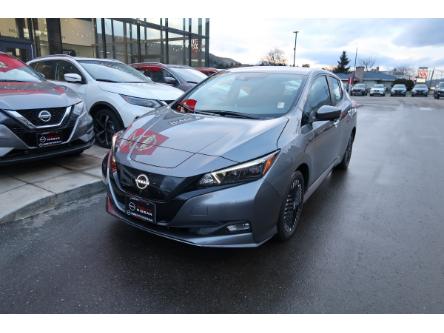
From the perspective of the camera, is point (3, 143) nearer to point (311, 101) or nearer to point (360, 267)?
point (311, 101)

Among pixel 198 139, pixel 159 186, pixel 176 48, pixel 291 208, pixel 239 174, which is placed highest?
pixel 176 48

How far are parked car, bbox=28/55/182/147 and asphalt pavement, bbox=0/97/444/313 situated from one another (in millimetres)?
2068

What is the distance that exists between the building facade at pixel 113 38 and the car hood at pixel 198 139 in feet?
37.1

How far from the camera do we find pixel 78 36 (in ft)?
55.2

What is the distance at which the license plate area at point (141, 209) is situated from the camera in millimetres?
2615

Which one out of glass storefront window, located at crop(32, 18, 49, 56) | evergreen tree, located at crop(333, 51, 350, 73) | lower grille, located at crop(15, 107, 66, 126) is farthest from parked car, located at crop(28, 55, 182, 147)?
evergreen tree, located at crop(333, 51, 350, 73)

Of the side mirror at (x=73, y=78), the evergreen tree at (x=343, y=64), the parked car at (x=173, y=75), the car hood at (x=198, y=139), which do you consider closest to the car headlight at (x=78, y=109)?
the side mirror at (x=73, y=78)

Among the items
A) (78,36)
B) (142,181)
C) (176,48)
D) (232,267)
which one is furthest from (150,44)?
(232,267)

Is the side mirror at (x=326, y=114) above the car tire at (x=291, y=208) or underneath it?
above

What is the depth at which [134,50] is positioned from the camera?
63.2 ft

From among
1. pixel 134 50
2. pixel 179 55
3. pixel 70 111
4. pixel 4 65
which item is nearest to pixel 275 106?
pixel 70 111

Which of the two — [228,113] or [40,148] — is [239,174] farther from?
[40,148]

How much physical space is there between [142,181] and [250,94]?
66.3 inches

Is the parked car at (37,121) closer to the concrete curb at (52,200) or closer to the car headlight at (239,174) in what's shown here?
the concrete curb at (52,200)
